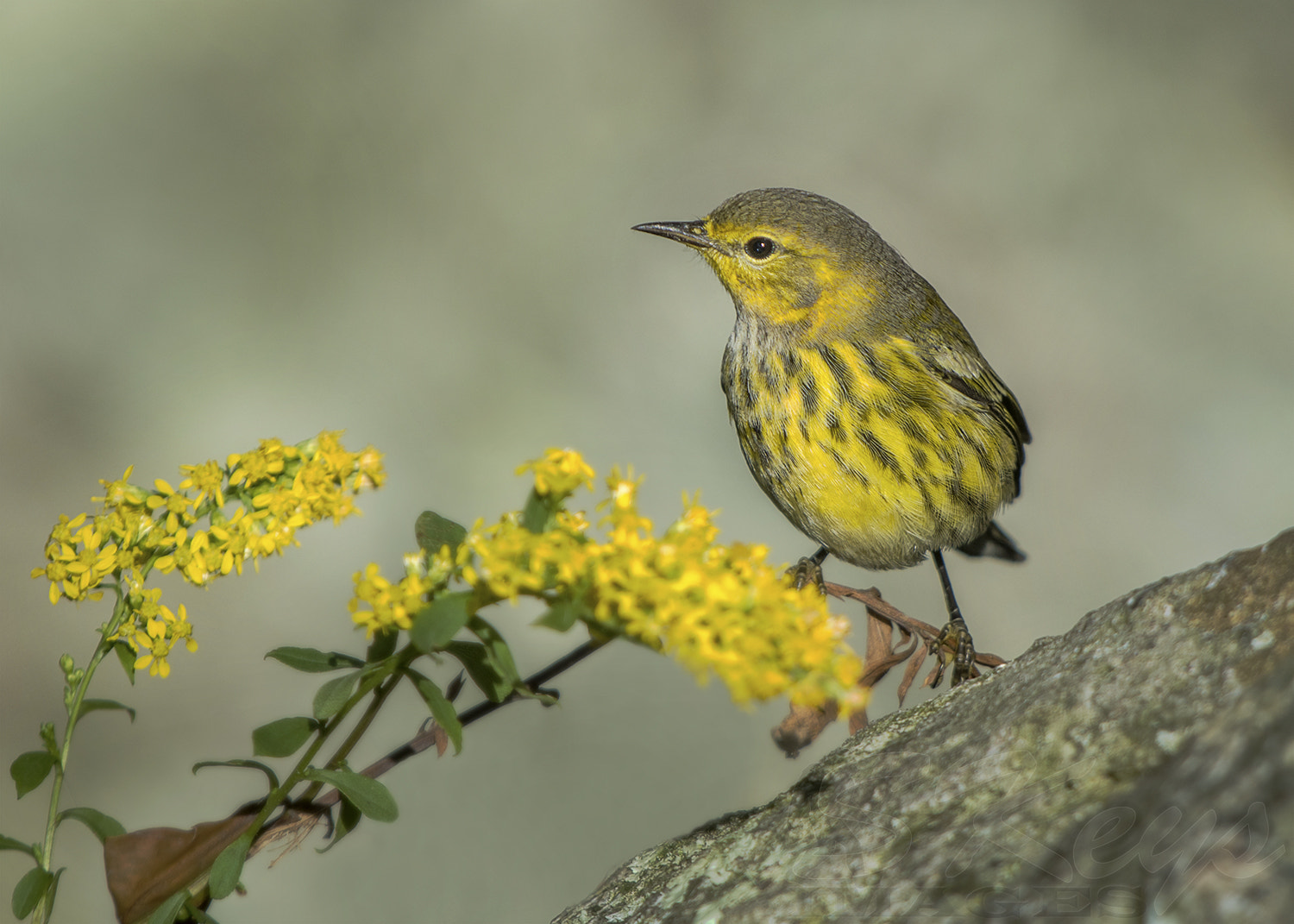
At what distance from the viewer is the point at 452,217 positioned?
488 cm

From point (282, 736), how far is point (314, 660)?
0.11m

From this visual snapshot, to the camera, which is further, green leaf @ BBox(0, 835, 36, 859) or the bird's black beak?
the bird's black beak

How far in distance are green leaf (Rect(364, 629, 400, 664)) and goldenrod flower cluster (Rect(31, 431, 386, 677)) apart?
0.25 m

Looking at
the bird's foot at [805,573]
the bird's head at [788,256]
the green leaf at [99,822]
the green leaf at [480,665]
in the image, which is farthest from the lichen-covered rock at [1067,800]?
the bird's head at [788,256]

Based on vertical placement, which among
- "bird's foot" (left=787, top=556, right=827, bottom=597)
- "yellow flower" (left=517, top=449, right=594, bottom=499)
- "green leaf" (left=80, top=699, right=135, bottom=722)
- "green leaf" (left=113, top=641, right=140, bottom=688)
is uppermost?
"bird's foot" (left=787, top=556, right=827, bottom=597)

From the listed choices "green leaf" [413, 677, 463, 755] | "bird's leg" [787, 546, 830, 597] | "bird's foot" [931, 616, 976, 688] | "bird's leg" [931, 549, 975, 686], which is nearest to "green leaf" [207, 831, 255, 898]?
"green leaf" [413, 677, 463, 755]

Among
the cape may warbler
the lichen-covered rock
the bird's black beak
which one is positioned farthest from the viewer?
the bird's black beak

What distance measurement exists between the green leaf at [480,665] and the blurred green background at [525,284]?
95.0 inches

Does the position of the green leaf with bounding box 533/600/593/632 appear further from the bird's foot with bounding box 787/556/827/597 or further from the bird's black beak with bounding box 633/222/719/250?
the bird's black beak with bounding box 633/222/719/250

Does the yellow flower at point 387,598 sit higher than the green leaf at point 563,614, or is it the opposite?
the yellow flower at point 387,598

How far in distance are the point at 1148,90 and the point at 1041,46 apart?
540 mm

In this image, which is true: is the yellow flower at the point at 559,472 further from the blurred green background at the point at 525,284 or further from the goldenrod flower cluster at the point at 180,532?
the blurred green background at the point at 525,284

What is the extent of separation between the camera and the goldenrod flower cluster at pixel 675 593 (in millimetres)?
1243

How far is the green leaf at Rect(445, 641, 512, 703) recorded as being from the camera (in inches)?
57.2
